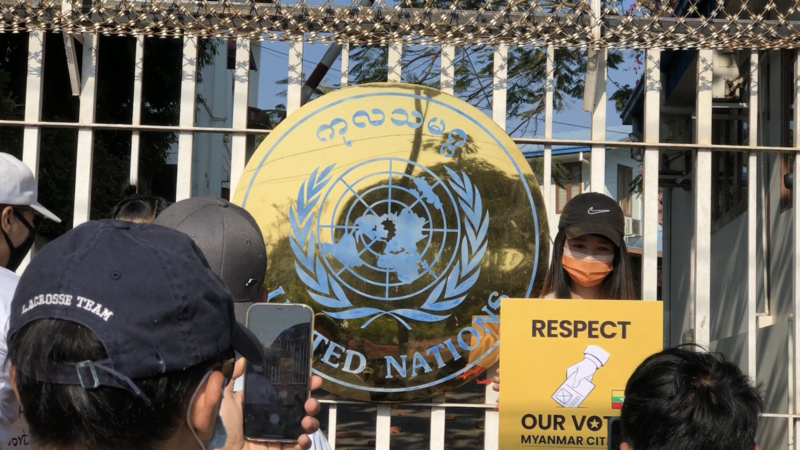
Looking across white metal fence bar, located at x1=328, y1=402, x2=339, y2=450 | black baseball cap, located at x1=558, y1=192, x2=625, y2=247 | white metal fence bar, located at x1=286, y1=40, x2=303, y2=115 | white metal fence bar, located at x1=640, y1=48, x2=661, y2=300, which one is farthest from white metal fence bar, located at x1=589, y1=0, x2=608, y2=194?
white metal fence bar, located at x1=328, y1=402, x2=339, y2=450

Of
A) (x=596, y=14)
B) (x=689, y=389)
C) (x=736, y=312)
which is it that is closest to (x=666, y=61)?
(x=736, y=312)

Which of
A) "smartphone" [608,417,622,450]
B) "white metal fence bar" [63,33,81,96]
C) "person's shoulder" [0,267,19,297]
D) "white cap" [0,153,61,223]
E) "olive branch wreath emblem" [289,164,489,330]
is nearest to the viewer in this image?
"smartphone" [608,417,622,450]

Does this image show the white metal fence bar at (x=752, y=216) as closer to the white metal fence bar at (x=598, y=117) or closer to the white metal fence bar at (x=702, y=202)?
the white metal fence bar at (x=702, y=202)

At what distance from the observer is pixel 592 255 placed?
10.1 feet

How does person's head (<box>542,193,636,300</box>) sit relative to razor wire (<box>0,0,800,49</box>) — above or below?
below

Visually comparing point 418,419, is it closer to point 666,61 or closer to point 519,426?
point 666,61

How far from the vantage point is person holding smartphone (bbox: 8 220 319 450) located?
1.07 meters

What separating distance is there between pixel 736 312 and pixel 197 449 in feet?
22.4

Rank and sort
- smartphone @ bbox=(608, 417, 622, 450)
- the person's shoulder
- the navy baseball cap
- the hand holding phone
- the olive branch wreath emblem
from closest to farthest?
the navy baseball cap, the hand holding phone, smartphone @ bbox=(608, 417, 622, 450), the person's shoulder, the olive branch wreath emblem

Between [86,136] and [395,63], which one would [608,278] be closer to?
[395,63]

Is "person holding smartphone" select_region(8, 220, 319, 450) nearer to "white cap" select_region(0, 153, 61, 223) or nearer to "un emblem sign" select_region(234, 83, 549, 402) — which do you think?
"white cap" select_region(0, 153, 61, 223)

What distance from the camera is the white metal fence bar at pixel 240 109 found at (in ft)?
11.4

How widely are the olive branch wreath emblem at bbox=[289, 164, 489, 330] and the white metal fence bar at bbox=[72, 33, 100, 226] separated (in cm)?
89

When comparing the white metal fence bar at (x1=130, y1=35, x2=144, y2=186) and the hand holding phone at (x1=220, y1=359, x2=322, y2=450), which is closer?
the hand holding phone at (x1=220, y1=359, x2=322, y2=450)
